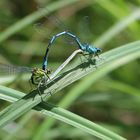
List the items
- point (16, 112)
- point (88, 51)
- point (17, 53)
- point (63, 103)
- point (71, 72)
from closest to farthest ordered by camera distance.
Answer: point (16, 112)
point (71, 72)
point (88, 51)
point (63, 103)
point (17, 53)

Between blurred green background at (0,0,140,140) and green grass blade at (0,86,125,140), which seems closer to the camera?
green grass blade at (0,86,125,140)

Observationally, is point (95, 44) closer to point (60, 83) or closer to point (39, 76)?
point (39, 76)

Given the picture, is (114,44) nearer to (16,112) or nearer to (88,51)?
(88,51)

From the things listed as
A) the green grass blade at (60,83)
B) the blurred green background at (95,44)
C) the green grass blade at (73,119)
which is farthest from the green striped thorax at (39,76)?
the blurred green background at (95,44)

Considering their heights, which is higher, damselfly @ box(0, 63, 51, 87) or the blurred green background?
the blurred green background

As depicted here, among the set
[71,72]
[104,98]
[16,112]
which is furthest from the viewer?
[104,98]

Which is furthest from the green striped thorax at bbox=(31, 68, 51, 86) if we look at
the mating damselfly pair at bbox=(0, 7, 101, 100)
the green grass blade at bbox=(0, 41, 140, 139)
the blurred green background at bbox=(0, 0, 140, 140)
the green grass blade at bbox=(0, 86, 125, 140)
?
the blurred green background at bbox=(0, 0, 140, 140)

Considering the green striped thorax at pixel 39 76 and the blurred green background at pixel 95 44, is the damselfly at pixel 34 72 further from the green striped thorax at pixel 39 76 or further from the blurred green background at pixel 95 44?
the blurred green background at pixel 95 44

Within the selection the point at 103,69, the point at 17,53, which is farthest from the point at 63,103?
the point at 17,53

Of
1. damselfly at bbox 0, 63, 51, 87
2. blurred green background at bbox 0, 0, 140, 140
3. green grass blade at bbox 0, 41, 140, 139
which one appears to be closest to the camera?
green grass blade at bbox 0, 41, 140, 139

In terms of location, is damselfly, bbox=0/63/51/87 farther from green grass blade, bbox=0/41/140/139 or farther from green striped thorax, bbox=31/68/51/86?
green grass blade, bbox=0/41/140/139
